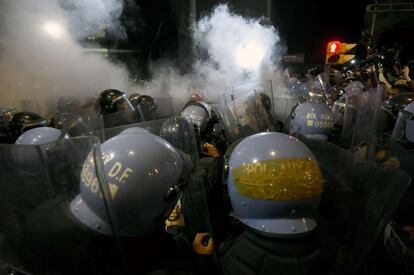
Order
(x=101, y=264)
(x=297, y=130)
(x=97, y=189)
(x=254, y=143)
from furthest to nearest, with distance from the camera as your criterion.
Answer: (x=297, y=130) → (x=254, y=143) → (x=97, y=189) → (x=101, y=264)

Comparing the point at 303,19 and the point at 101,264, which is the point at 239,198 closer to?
the point at 101,264

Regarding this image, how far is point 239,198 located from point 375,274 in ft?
4.01

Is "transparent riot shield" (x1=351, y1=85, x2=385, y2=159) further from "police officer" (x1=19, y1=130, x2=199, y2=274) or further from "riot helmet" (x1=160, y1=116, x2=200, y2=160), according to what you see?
"police officer" (x1=19, y1=130, x2=199, y2=274)

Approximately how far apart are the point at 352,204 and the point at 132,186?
151 centimetres

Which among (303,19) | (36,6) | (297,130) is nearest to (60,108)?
(36,6)

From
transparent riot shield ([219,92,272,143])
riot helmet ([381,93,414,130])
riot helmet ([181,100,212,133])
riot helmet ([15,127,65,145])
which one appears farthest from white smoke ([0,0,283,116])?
riot helmet ([15,127,65,145])

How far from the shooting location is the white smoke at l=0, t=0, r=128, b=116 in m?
10.8


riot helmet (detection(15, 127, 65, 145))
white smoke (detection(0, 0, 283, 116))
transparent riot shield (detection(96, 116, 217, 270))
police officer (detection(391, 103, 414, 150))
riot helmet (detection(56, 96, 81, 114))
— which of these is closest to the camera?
transparent riot shield (detection(96, 116, 217, 270))

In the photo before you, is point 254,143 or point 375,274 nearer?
point 254,143

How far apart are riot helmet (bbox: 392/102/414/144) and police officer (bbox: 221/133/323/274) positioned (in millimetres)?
2694

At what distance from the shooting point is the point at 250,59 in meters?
18.9

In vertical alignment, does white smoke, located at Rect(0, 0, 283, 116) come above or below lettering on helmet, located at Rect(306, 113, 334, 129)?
above

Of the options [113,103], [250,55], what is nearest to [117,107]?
[113,103]

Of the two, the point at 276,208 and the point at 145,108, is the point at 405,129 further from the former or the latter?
the point at 145,108
